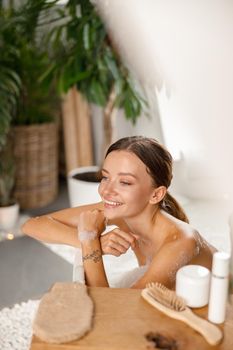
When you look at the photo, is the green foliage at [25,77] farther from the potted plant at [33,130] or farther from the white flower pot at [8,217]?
the white flower pot at [8,217]

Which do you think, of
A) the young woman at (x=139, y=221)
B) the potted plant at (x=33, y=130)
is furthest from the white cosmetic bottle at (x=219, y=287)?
the potted plant at (x=33, y=130)

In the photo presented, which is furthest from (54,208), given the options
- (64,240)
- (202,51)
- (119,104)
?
(202,51)

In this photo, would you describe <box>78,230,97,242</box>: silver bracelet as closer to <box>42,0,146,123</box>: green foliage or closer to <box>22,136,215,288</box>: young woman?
<box>22,136,215,288</box>: young woman

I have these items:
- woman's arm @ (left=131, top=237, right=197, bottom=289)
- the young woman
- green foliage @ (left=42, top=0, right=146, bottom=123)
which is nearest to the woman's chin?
the young woman

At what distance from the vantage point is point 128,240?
36.5 inches

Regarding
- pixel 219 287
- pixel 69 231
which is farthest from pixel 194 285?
pixel 69 231

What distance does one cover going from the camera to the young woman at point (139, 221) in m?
0.85

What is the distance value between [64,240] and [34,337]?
0.28 m

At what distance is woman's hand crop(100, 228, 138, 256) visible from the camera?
0.92 meters

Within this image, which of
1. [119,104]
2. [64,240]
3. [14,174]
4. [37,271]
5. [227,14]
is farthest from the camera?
[14,174]

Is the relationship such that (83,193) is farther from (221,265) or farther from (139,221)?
(221,265)

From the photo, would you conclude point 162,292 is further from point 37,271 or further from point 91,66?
point 37,271

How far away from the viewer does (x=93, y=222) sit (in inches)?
37.8

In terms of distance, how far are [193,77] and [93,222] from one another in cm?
35
